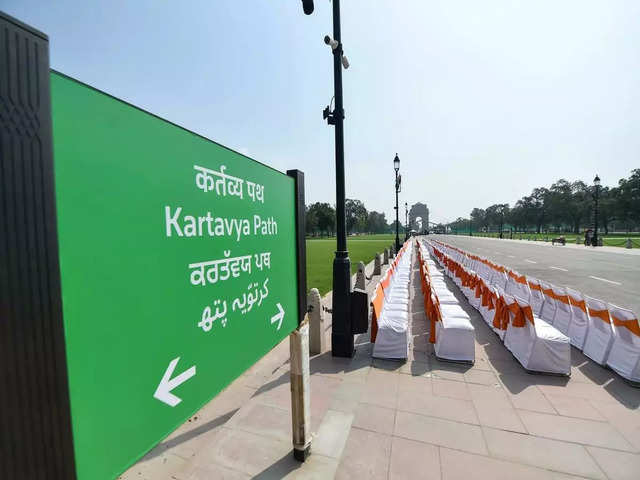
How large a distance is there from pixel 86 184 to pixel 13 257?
254 millimetres

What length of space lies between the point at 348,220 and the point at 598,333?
387ft

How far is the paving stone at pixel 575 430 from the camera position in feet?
10.6

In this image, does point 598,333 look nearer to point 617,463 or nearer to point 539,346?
point 539,346

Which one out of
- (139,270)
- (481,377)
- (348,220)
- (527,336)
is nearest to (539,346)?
(527,336)

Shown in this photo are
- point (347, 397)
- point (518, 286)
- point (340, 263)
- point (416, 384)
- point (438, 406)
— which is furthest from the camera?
point (518, 286)

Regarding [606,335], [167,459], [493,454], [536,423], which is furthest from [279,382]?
[606,335]

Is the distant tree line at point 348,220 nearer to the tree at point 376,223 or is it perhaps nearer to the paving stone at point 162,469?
the tree at point 376,223

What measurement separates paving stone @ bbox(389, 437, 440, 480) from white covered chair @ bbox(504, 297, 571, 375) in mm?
2654

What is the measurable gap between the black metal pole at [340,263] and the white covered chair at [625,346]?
13.4ft

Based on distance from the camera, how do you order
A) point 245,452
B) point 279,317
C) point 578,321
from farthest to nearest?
point 578,321
point 245,452
point 279,317

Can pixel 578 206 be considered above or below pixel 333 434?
above

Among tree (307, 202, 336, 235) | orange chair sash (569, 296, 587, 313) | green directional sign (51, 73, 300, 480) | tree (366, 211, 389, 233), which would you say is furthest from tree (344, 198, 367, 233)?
green directional sign (51, 73, 300, 480)

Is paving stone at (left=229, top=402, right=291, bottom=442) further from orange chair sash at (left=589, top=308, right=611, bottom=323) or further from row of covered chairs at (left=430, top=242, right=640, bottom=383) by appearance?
orange chair sash at (left=589, top=308, right=611, bottom=323)

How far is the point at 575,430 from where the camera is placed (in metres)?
3.44
